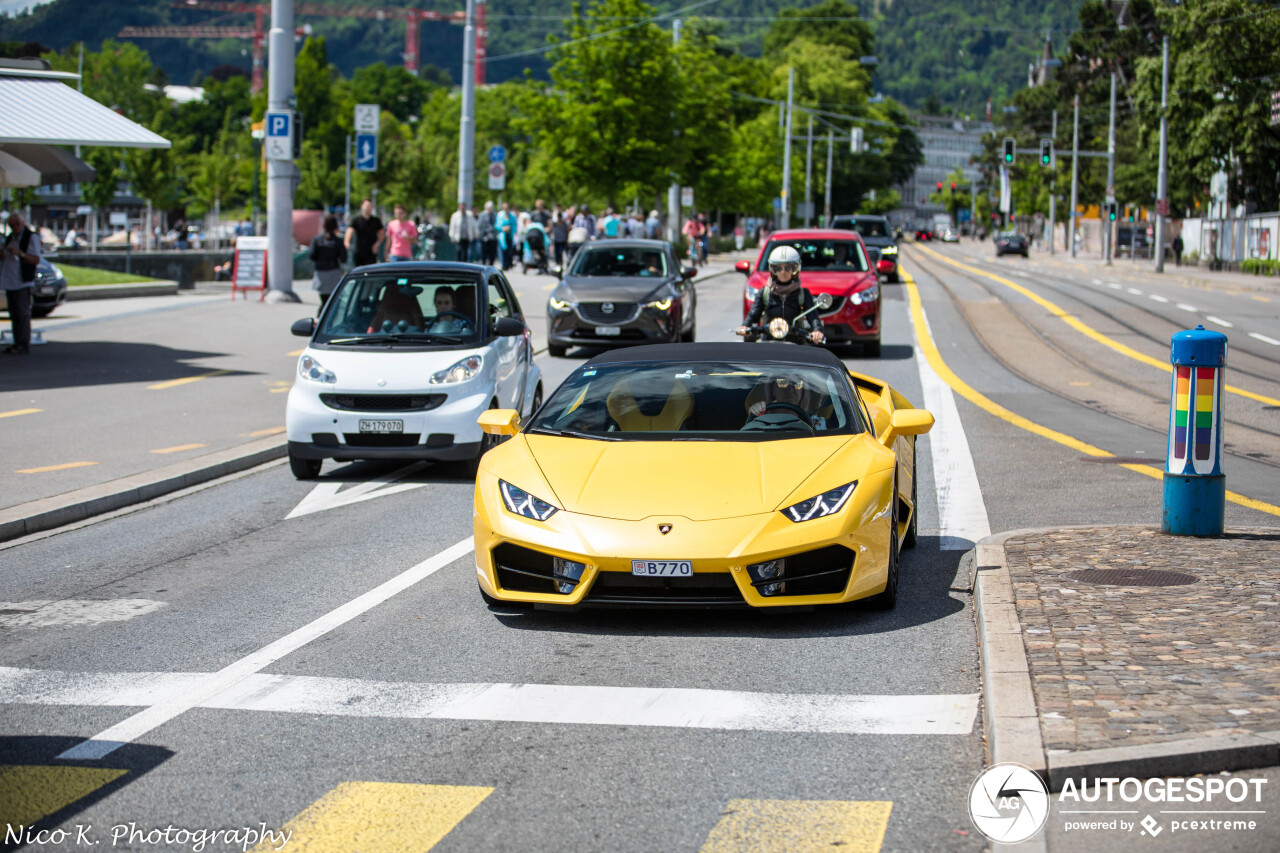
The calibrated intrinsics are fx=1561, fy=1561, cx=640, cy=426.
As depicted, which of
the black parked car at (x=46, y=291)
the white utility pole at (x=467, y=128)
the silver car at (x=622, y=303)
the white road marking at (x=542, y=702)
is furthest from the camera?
the white utility pole at (x=467, y=128)

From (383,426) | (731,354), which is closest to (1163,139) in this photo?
(383,426)

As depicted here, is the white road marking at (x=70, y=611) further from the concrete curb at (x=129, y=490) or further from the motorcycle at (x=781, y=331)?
the motorcycle at (x=781, y=331)

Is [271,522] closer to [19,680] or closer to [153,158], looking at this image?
[19,680]

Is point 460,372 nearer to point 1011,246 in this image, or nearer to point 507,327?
point 507,327

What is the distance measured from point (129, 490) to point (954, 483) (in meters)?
6.00

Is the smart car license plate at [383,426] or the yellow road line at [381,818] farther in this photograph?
the smart car license plate at [383,426]

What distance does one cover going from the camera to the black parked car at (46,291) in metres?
26.2

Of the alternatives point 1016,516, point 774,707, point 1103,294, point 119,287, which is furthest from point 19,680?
point 1103,294

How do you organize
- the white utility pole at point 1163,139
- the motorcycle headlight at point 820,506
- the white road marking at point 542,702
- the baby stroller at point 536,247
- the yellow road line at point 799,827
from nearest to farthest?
1. the yellow road line at point 799,827
2. the white road marking at point 542,702
3. the motorcycle headlight at point 820,506
4. the baby stroller at point 536,247
5. the white utility pole at point 1163,139

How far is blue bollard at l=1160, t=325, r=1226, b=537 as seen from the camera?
8.49m

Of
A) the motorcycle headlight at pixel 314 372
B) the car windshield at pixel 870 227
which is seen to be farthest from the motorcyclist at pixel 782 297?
the car windshield at pixel 870 227

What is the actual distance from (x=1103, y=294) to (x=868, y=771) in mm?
37912

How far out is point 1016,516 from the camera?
33.2ft

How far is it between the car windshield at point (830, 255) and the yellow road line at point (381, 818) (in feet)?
62.2
